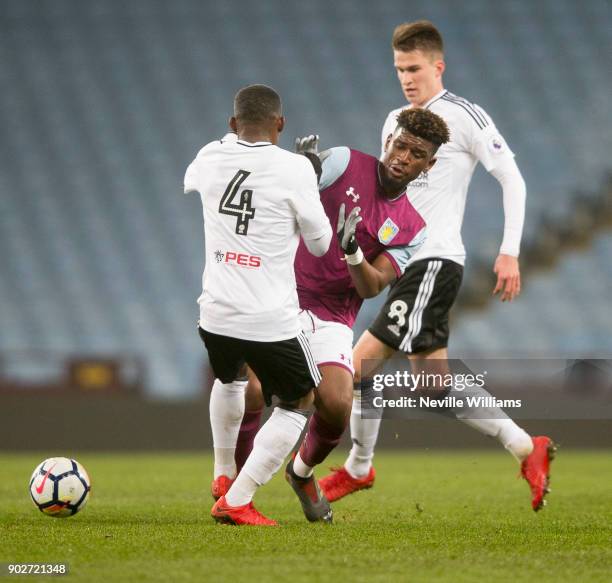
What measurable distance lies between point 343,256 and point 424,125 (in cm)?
66

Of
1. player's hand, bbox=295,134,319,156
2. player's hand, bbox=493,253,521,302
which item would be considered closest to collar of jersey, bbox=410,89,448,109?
player's hand, bbox=493,253,521,302

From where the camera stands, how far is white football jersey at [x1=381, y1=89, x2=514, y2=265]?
17.4 feet

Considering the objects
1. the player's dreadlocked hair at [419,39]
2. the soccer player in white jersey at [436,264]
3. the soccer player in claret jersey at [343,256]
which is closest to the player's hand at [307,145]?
the soccer player in claret jersey at [343,256]

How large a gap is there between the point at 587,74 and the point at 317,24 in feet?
13.9

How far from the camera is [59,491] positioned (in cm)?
436

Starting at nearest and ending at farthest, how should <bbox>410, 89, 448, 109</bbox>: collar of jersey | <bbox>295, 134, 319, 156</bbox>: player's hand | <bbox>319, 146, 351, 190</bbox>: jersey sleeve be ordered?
<bbox>295, 134, 319, 156</bbox>: player's hand < <bbox>319, 146, 351, 190</bbox>: jersey sleeve < <bbox>410, 89, 448, 109</bbox>: collar of jersey

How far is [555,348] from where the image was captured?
47.3 ft

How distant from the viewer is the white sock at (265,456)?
164 inches

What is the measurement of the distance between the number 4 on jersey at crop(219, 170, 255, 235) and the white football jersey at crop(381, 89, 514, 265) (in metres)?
1.51

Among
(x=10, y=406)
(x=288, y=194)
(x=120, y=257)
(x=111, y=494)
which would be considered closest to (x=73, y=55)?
(x=120, y=257)

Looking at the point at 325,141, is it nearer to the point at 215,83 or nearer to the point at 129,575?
the point at 215,83

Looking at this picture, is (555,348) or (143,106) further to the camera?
(143,106)

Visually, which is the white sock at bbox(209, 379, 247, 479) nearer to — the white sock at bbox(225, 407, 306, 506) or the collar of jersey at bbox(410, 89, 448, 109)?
the white sock at bbox(225, 407, 306, 506)

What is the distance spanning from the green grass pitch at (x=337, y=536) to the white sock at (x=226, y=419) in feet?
0.86
